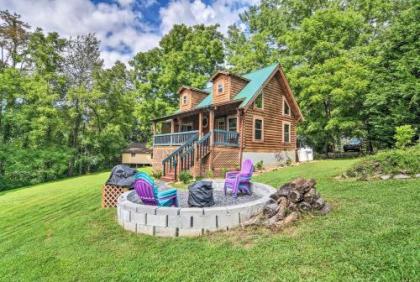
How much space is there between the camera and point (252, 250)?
3922 millimetres

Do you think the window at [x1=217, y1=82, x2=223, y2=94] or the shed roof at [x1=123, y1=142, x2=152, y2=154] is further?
the shed roof at [x1=123, y1=142, x2=152, y2=154]

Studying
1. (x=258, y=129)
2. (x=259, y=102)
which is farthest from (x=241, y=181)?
(x=259, y=102)

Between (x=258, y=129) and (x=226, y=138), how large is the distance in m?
2.70

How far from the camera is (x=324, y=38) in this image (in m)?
21.6

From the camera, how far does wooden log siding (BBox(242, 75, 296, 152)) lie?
50.3 feet

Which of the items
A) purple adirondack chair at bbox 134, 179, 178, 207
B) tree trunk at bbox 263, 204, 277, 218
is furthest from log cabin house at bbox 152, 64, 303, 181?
tree trunk at bbox 263, 204, 277, 218

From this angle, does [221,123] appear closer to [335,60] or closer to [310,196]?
[335,60]

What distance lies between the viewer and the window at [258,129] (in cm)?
1588

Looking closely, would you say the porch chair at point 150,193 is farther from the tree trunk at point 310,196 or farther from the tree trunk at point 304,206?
the tree trunk at point 310,196

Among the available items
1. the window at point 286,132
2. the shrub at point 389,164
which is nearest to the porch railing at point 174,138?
the window at point 286,132

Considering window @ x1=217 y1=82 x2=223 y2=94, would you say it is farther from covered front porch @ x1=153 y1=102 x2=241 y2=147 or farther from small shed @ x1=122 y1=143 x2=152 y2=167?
small shed @ x1=122 y1=143 x2=152 y2=167

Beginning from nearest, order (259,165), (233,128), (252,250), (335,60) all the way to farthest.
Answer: (252,250) → (259,165) → (233,128) → (335,60)

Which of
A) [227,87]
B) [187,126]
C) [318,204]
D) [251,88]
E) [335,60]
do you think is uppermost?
[335,60]

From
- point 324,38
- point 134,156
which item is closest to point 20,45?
point 134,156
